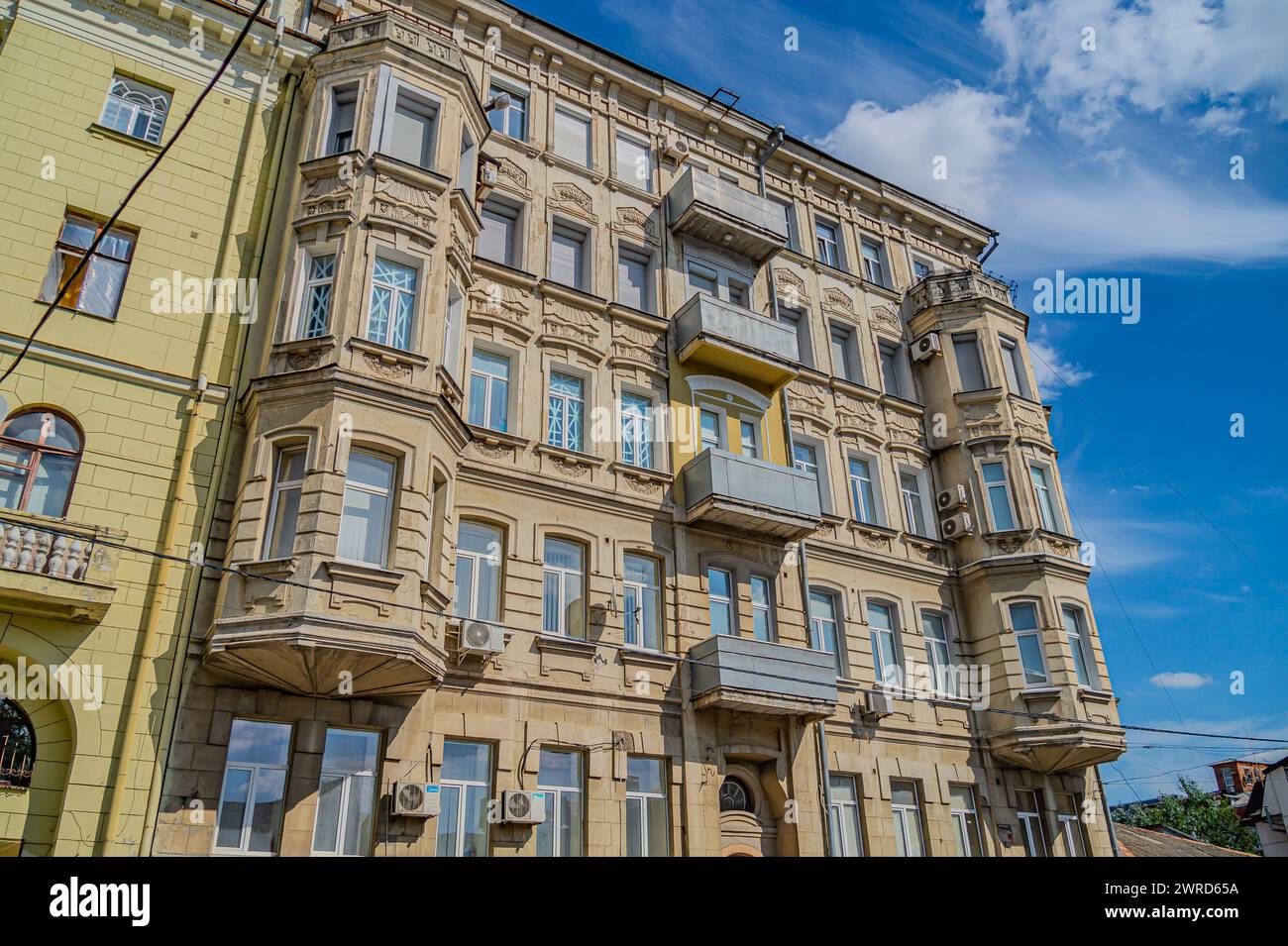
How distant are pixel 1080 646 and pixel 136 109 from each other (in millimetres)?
23524

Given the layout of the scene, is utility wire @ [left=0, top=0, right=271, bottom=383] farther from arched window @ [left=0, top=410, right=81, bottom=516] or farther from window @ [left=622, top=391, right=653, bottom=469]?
window @ [left=622, top=391, right=653, bottom=469]

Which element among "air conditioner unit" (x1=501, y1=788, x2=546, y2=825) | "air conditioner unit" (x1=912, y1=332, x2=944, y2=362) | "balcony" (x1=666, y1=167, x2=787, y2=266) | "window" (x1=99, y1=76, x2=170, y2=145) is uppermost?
"balcony" (x1=666, y1=167, x2=787, y2=266)

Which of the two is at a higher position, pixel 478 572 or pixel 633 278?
pixel 633 278

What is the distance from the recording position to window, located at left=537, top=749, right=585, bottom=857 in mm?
15227

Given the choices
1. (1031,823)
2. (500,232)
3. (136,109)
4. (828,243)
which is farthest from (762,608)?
(136,109)

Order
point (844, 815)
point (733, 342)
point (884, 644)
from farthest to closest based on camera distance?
point (884, 644) < point (733, 342) < point (844, 815)

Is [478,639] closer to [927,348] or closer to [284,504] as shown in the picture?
[284,504]

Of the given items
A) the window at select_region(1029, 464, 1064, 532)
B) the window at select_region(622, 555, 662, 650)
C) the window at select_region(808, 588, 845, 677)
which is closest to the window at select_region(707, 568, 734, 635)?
the window at select_region(622, 555, 662, 650)

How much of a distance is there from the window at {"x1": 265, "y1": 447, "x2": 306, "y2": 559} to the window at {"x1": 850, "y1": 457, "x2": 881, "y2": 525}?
13.6 meters

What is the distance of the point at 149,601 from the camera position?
524 inches

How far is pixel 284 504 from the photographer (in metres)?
14.1

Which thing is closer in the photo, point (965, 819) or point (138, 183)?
point (138, 183)
